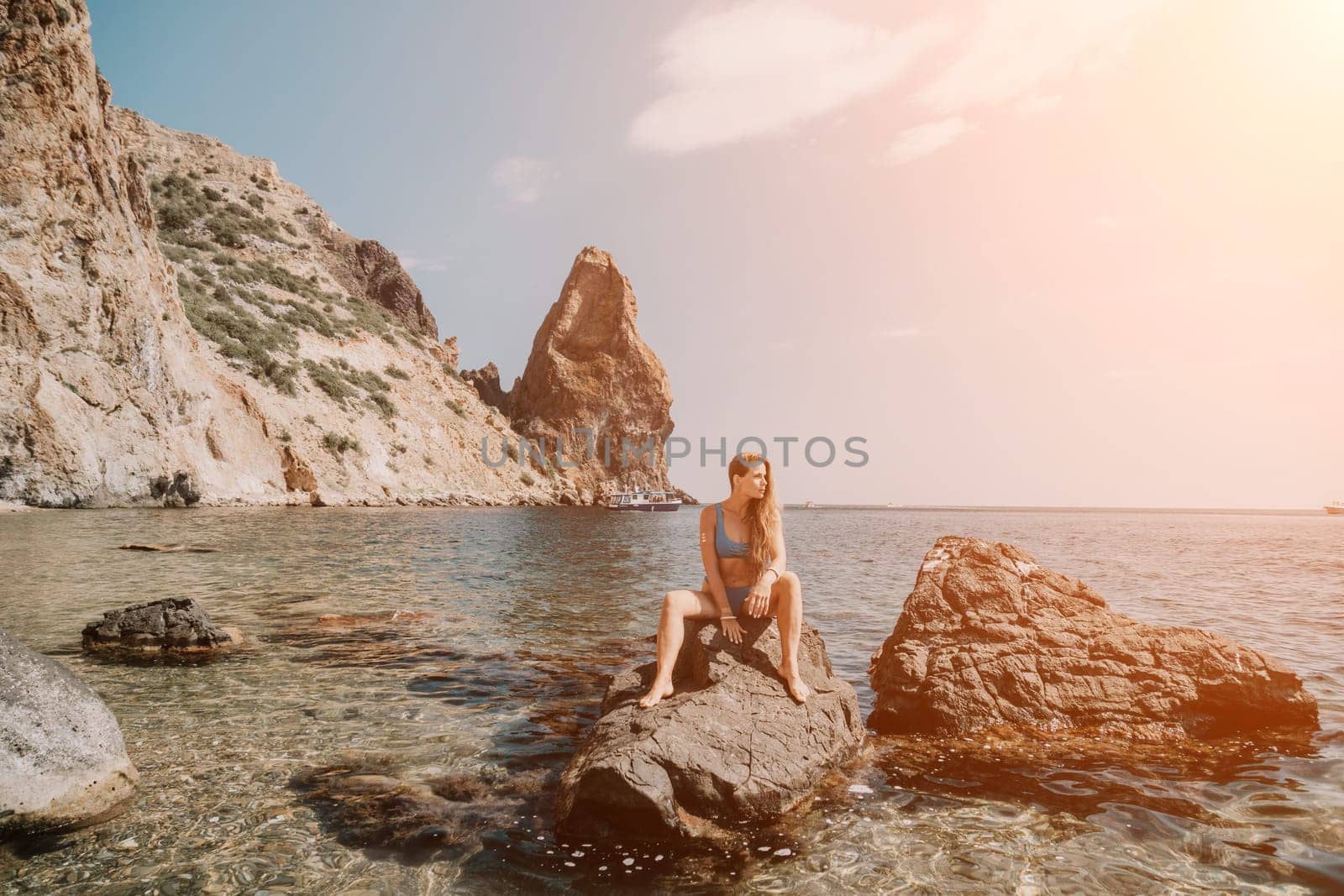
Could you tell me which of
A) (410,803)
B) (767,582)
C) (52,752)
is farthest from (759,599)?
(52,752)

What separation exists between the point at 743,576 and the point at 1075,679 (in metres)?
3.48

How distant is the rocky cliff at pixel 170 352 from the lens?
30.5 meters

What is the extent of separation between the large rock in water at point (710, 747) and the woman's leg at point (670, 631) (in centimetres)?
15

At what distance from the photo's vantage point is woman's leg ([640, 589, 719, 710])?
18.1 feet

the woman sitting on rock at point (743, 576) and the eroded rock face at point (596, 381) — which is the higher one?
the eroded rock face at point (596, 381)

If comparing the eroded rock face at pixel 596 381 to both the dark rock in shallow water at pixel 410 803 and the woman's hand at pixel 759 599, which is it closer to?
the woman's hand at pixel 759 599

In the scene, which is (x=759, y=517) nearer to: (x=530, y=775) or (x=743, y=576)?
(x=743, y=576)

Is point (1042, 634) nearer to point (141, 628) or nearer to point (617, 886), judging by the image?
point (617, 886)

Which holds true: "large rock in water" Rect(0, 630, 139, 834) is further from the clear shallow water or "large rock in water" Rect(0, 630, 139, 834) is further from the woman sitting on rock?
the woman sitting on rock

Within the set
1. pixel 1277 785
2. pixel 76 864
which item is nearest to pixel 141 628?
pixel 76 864

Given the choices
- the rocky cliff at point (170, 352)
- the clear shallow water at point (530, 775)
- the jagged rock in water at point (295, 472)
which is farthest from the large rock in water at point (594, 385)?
the clear shallow water at point (530, 775)

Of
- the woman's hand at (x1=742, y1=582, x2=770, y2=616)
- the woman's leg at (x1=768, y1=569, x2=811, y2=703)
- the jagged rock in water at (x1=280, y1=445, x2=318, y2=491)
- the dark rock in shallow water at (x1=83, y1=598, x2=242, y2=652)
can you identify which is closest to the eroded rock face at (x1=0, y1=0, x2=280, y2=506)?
the jagged rock in water at (x1=280, y1=445, x2=318, y2=491)

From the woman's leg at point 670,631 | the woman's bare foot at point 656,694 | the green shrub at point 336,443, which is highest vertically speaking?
the green shrub at point 336,443

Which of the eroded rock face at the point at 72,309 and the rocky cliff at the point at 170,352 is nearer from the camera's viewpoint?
the eroded rock face at the point at 72,309
